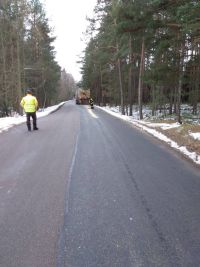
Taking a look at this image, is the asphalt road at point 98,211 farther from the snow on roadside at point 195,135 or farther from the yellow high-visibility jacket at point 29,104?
the yellow high-visibility jacket at point 29,104

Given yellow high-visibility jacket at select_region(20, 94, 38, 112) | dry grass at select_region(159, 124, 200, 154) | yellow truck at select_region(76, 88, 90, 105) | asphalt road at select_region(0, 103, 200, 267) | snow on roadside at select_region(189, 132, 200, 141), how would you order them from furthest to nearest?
1. yellow truck at select_region(76, 88, 90, 105)
2. yellow high-visibility jacket at select_region(20, 94, 38, 112)
3. snow on roadside at select_region(189, 132, 200, 141)
4. dry grass at select_region(159, 124, 200, 154)
5. asphalt road at select_region(0, 103, 200, 267)

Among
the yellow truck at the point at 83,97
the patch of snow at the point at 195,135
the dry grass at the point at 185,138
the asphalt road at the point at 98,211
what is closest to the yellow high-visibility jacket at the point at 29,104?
the dry grass at the point at 185,138

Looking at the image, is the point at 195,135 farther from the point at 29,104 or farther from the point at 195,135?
the point at 29,104

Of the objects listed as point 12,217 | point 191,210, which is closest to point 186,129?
point 191,210

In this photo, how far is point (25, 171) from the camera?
7.84 metres

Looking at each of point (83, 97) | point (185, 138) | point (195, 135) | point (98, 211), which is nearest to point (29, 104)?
point (185, 138)

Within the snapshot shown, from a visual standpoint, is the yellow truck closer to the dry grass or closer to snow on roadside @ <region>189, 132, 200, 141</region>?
the dry grass

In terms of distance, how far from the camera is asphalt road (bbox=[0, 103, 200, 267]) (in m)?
3.84

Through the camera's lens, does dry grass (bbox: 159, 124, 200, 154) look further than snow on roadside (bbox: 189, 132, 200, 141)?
No

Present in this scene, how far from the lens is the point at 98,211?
5.18 meters

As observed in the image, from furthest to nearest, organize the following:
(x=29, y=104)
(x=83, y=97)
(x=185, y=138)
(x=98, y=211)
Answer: (x=83, y=97) → (x=29, y=104) → (x=185, y=138) → (x=98, y=211)

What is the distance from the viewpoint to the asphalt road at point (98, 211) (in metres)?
3.84

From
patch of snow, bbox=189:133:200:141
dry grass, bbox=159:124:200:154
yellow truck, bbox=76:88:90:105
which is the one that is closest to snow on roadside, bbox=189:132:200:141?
patch of snow, bbox=189:133:200:141

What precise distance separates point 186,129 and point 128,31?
4.82 m
